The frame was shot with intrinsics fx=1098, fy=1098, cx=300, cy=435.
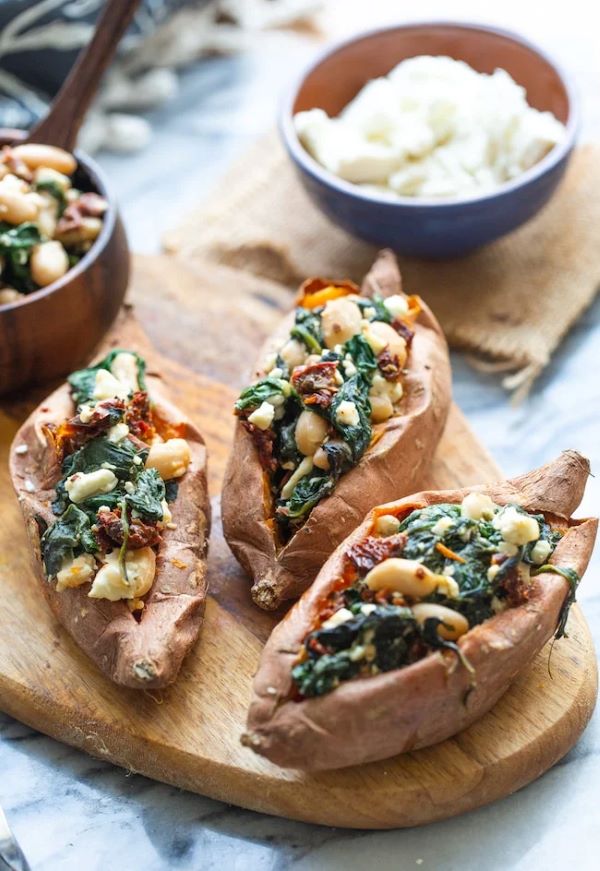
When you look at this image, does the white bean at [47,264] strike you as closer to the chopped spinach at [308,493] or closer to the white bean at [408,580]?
the chopped spinach at [308,493]

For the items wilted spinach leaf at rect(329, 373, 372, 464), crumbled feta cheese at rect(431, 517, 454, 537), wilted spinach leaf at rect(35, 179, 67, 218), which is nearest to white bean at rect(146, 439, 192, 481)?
wilted spinach leaf at rect(329, 373, 372, 464)

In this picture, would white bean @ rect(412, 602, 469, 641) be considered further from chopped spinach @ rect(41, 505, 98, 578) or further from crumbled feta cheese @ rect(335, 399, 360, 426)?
chopped spinach @ rect(41, 505, 98, 578)

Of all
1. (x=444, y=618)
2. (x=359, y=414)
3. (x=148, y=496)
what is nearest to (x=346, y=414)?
(x=359, y=414)

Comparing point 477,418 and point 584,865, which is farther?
point 477,418

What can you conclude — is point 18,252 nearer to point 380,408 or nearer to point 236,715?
point 380,408

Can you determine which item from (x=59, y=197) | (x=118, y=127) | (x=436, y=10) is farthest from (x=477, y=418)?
(x=436, y=10)

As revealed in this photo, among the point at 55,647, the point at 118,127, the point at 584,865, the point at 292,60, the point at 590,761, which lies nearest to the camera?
the point at 584,865

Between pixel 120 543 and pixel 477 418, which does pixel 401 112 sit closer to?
pixel 477 418

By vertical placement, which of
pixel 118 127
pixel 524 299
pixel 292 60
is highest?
pixel 524 299
